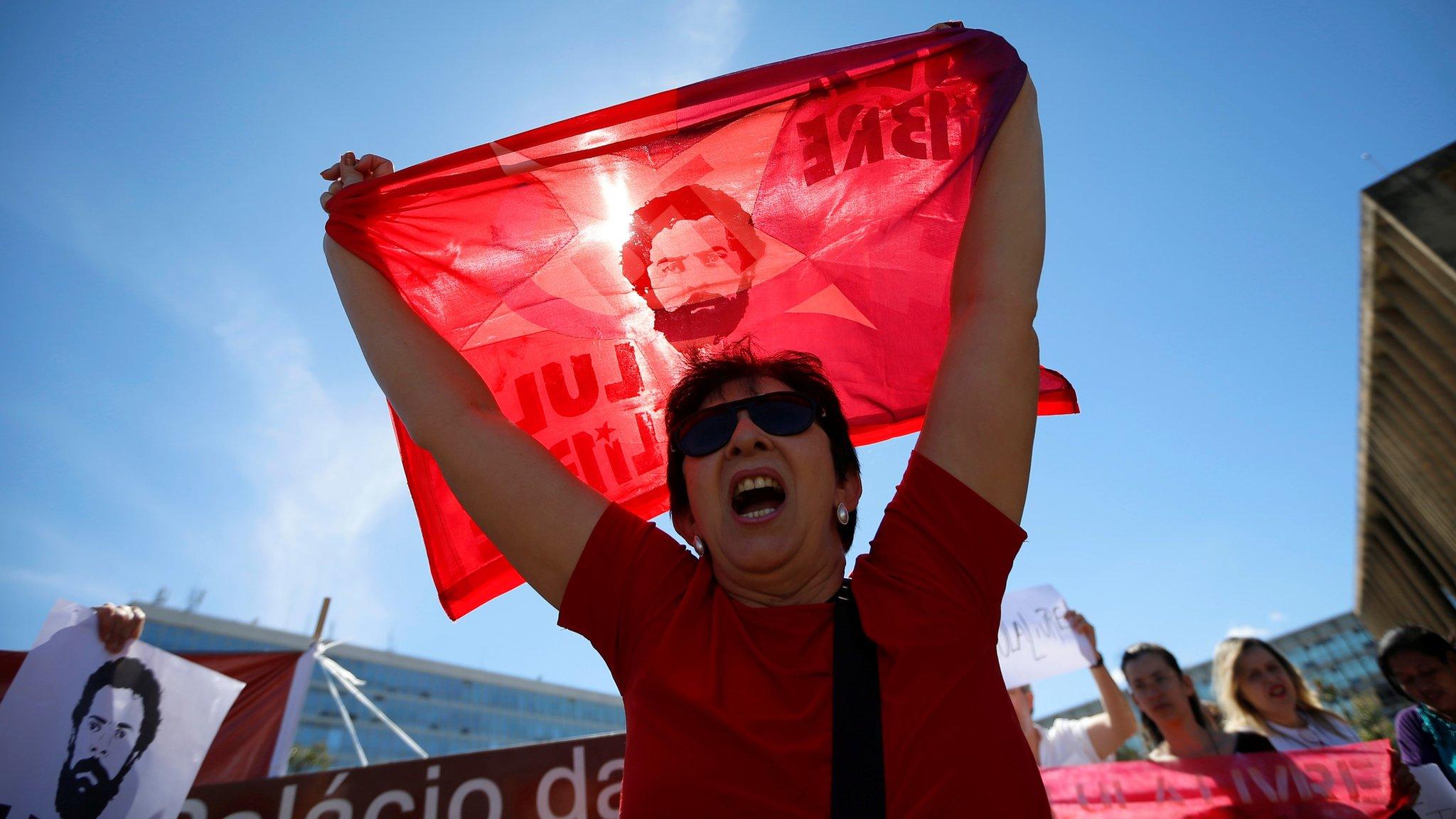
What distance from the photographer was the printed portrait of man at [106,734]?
11.7 ft

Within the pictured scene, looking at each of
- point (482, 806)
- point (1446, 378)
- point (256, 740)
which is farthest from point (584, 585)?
point (1446, 378)

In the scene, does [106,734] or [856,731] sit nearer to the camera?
[856,731]

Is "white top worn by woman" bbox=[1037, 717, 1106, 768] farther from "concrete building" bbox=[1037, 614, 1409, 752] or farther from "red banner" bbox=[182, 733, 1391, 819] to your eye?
"concrete building" bbox=[1037, 614, 1409, 752]

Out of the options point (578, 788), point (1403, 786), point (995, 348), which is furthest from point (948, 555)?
point (1403, 786)

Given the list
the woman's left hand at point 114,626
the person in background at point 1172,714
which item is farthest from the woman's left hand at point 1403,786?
the woman's left hand at point 114,626

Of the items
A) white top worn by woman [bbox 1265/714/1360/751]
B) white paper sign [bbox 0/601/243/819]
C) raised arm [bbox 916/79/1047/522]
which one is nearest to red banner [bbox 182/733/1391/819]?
white paper sign [bbox 0/601/243/819]

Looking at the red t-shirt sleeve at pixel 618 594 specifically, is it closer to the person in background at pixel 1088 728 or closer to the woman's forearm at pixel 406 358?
the woman's forearm at pixel 406 358

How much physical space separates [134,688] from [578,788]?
223 centimetres

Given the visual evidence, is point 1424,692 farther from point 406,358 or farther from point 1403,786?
point 406,358

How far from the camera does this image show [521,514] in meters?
1.85

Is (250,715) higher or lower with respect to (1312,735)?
higher

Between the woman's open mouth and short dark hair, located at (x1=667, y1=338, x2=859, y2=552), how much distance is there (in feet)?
0.70

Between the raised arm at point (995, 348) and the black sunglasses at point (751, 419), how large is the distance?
347 mm

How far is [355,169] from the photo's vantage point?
2678 mm
